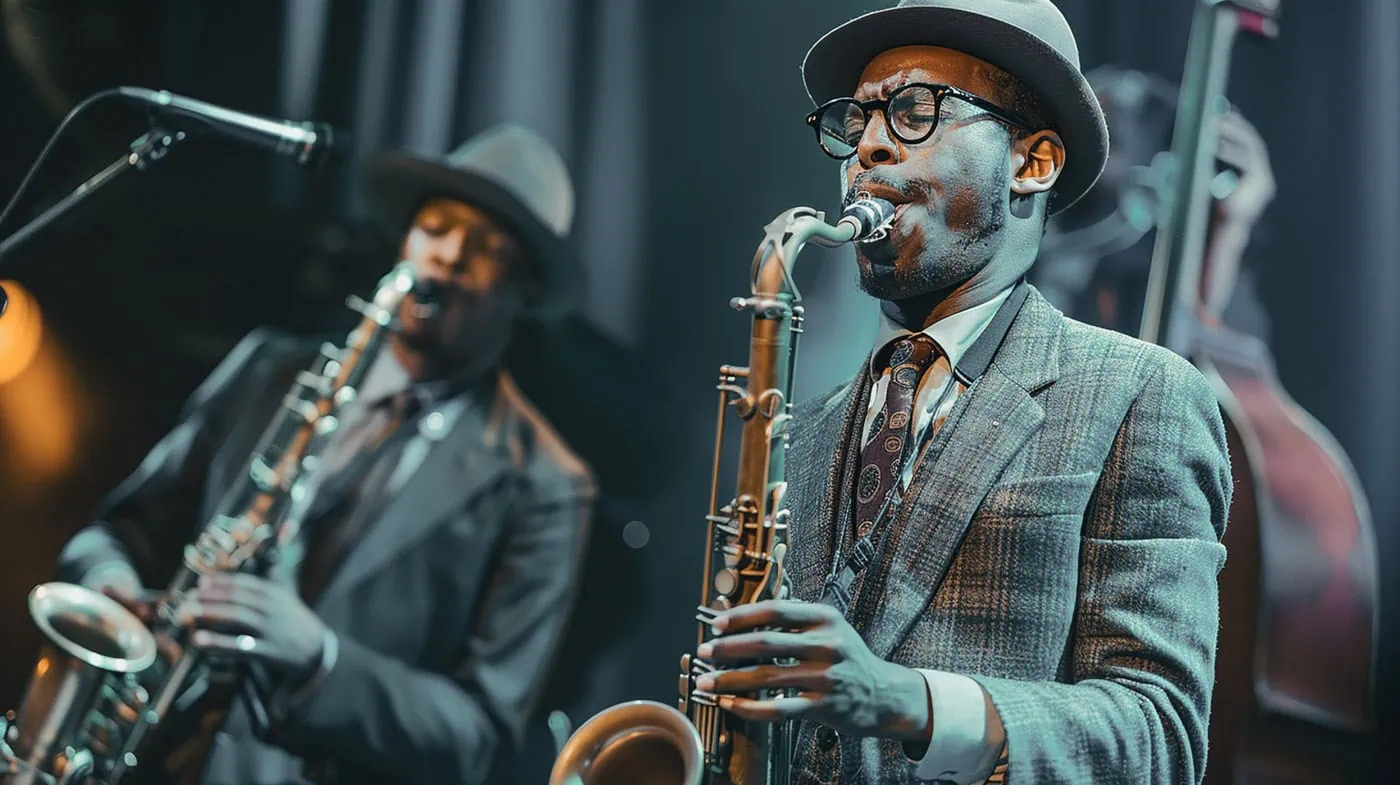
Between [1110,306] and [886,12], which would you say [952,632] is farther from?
[1110,306]

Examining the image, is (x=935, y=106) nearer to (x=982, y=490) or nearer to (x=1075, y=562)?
(x=982, y=490)

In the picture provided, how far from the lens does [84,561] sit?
366 centimetres

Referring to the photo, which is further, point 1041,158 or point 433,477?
point 433,477

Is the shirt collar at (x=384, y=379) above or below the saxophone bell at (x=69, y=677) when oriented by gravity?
above

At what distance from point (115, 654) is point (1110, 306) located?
300 cm

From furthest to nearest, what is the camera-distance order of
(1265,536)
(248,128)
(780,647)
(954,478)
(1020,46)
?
(1265,536) → (248,128) → (1020,46) → (954,478) → (780,647)

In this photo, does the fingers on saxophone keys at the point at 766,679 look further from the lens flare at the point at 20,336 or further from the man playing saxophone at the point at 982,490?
the lens flare at the point at 20,336

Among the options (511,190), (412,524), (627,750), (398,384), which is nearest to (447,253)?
(511,190)

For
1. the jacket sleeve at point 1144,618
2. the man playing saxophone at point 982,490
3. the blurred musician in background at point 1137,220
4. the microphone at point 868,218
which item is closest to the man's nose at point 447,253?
the blurred musician in background at point 1137,220

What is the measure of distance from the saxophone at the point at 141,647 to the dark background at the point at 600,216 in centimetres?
27

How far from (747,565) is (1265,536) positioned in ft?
6.63

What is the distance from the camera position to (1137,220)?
3822 mm

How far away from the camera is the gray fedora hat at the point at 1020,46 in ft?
6.63

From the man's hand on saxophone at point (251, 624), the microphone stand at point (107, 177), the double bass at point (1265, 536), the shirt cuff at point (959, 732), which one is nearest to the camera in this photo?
the shirt cuff at point (959, 732)
